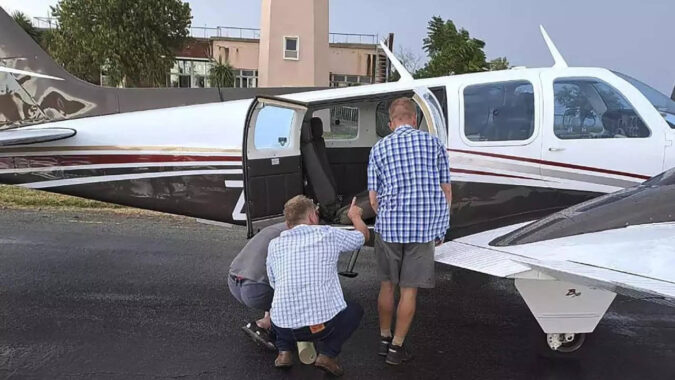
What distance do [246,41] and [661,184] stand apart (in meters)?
40.6

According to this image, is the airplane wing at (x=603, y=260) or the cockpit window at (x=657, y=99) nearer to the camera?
the airplane wing at (x=603, y=260)

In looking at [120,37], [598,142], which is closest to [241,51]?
[120,37]

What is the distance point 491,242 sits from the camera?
4590 millimetres

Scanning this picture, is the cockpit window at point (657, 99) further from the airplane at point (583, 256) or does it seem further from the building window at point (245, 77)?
the building window at point (245, 77)

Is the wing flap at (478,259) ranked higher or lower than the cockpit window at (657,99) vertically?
lower

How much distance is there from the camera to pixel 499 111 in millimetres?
5180

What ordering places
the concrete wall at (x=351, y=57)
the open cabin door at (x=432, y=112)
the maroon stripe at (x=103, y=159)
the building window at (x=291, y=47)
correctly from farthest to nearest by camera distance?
the concrete wall at (x=351, y=57)
the building window at (x=291, y=47)
the maroon stripe at (x=103, y=159)
the open cabin door at (x=432, y=112)

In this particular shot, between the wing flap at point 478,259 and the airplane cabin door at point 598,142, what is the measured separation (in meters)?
1.17

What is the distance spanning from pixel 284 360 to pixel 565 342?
6.85 feet

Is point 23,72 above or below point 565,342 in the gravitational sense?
above

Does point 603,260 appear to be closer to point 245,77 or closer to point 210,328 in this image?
point 210,328

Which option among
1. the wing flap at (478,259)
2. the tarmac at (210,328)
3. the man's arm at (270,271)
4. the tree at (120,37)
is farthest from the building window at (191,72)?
the man's arm at (270,271)

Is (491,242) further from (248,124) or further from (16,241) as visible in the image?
(16,241)

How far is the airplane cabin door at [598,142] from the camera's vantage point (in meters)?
5.05
